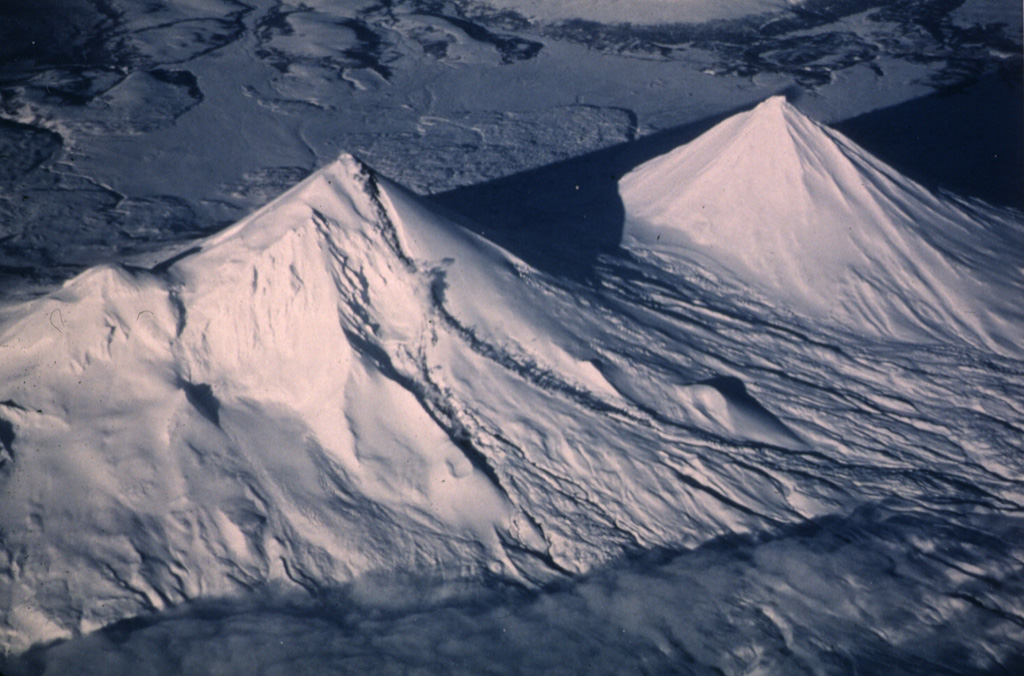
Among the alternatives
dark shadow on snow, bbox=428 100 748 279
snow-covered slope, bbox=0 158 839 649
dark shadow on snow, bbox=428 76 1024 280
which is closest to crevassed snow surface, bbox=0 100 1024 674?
snow-covered slope, bbox=0 158 839 649

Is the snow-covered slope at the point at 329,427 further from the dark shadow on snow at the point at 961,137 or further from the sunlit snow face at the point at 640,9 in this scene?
the sunlit snow face at the point at 640,9

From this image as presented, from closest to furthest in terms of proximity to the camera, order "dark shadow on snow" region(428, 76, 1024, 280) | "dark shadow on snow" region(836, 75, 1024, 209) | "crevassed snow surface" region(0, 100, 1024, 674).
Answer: "crevassed snow surface" region(0, 100, 1024, 674)
"dark shadow on snow" region(428, 76, 1024, 280)
"dark shadow on snow" region(836, 75, 1024, 209)

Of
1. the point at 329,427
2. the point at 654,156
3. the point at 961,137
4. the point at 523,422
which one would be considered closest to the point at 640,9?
the point at 654,156

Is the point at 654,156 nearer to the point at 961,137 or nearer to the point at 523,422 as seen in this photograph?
the point at 961,137

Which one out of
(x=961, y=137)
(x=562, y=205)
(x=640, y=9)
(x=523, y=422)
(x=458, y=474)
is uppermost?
(x=640, y=9)

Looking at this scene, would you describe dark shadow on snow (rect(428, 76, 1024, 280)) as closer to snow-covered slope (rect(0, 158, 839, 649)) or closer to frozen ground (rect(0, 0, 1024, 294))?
frozen ground (rect(0, 0, 1024, 294))
